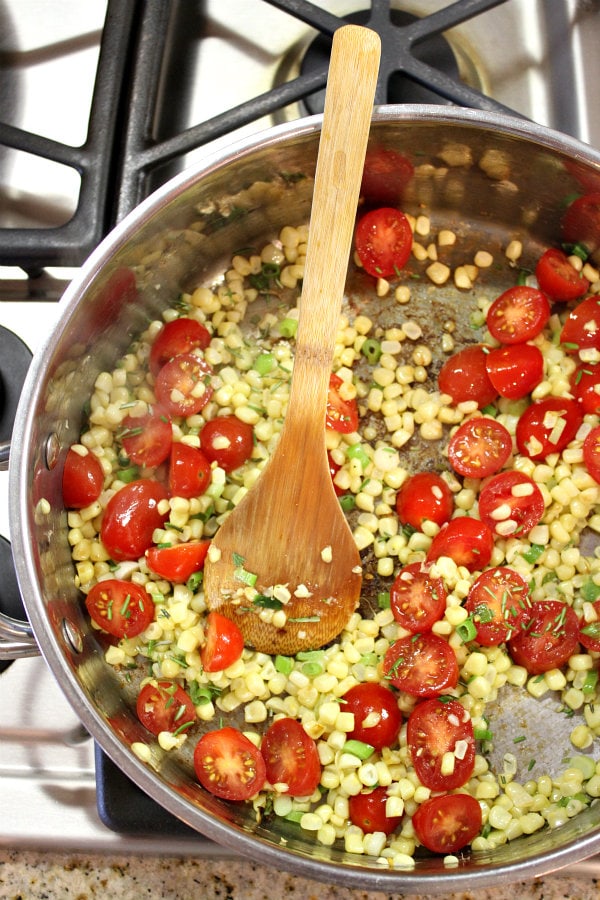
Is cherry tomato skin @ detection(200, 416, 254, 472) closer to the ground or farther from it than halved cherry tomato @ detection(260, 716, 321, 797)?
farther from it

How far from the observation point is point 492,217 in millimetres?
1378

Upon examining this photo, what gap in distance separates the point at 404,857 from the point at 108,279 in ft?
2.85

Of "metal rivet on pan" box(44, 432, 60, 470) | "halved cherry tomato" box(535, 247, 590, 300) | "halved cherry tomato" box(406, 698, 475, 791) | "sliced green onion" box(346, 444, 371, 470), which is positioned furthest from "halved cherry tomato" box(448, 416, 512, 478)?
"metal rivet on pan" box(44, 432, 60, 470)

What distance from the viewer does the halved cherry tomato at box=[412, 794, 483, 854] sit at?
44.8 inches

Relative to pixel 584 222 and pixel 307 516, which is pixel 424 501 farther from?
pixel 584 222

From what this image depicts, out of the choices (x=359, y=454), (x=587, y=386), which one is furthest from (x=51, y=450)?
(x=587, y=386)

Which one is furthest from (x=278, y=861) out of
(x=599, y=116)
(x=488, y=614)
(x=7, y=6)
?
(x=7, y=6)

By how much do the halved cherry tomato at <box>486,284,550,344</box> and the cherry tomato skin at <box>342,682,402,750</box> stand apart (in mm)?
571

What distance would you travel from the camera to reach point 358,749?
1202 millimetres

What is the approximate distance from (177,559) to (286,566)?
0.16 m

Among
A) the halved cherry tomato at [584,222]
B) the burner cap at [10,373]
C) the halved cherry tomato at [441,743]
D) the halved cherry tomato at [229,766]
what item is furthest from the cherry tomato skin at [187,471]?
the halved cherry tomato at [584,222]

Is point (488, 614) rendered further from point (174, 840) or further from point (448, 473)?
point (174, 840)

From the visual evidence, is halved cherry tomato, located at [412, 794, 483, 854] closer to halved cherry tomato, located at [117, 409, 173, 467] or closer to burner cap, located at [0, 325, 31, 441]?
halved cherry tomato, located at [117, 409, 173, 467]

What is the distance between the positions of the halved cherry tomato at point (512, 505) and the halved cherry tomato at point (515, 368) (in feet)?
0.45
